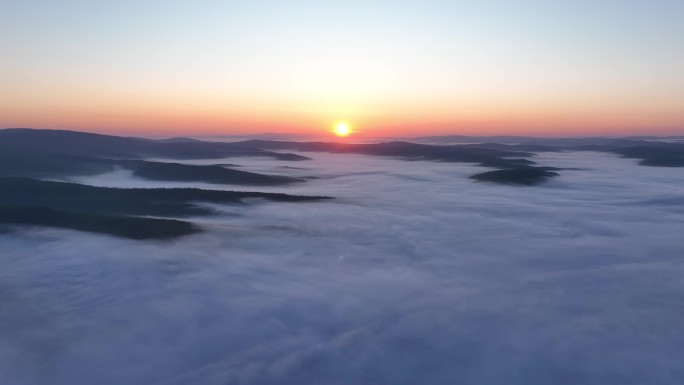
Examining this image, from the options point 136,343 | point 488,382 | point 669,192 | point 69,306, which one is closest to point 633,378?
point 488,382

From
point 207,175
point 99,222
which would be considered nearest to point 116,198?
point 99,222

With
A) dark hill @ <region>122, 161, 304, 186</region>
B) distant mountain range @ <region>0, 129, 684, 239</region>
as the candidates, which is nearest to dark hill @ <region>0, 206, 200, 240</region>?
distant mountain range @ <region>0, 129, 684, 239</region>

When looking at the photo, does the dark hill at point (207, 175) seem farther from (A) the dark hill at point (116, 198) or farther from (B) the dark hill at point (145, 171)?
(A) the dark hill at point (116, 198)

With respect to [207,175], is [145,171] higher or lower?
higher

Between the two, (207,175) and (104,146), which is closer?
(207,175)

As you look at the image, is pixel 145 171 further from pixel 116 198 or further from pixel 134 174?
pixel 116 198

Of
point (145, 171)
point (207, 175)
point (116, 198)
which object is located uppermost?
point (145, 171)

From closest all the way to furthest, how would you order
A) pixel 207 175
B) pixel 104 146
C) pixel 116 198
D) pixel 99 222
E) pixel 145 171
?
pixel 99 222 < pixel 116 198 < pixel 207 175 < pixel 145 171 < pixel 104 146

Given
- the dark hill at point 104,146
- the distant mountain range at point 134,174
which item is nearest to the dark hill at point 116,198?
the distant mountain range at point 134,174

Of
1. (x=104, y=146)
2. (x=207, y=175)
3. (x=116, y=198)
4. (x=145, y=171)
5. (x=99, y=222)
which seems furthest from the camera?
(x=104, y=146)

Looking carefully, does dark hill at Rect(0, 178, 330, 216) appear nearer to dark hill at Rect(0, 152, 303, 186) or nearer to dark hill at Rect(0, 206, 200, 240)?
dark hill at Rect(0, 206, 200, 240)

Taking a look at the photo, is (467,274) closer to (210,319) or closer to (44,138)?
(210,319)
